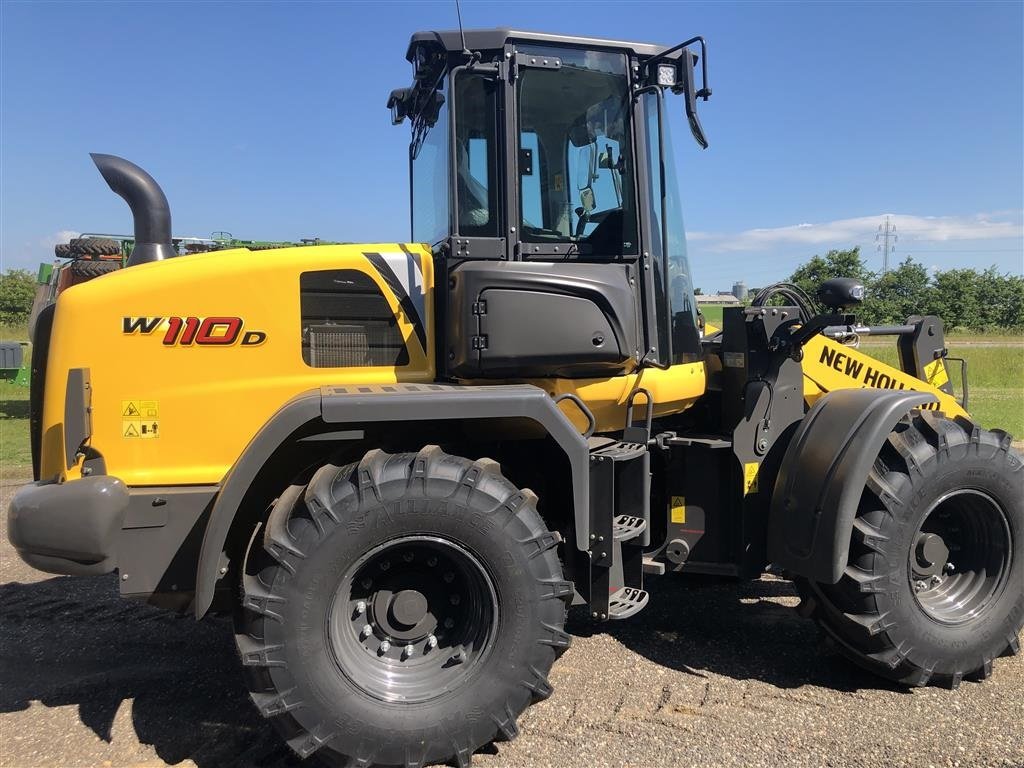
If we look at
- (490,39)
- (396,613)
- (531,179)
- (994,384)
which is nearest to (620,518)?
(396,613)

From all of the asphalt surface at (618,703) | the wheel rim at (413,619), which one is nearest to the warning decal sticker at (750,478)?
the asphalt surface at (618,703)

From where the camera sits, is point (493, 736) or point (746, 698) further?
point (746, 698)

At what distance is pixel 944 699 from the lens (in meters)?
3.30

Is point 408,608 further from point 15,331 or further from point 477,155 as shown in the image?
point 15,331

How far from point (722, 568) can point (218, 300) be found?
276 cm

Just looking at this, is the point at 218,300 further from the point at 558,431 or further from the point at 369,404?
the point at 558,431

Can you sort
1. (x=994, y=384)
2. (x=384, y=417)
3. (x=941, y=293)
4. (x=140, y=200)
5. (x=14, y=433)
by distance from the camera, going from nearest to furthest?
(x=384, y=417), (x=140, y=200), (x=14, y=433), (x=994, y=384), (x=941, y=293)

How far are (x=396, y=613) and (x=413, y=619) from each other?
0.08 m

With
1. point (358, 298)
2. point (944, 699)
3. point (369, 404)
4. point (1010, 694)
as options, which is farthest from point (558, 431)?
point (1010, 694)

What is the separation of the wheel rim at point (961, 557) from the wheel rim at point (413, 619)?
215cm

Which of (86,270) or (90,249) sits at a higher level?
(90,249)

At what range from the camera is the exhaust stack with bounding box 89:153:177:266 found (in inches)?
138

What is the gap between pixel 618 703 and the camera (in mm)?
3262

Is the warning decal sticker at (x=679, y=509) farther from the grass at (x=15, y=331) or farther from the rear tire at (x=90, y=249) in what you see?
the grass at (x=15, y=331)
